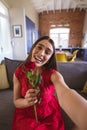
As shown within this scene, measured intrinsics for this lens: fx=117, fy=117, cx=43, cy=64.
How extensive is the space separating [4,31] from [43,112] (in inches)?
133

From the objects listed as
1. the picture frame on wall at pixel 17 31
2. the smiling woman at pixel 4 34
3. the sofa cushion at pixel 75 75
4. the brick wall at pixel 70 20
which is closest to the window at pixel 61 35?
the brick wall at pixel 70 20

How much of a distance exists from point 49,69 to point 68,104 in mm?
616

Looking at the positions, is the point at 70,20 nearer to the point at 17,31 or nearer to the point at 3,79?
the point at 17,31

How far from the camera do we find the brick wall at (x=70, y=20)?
337 inches

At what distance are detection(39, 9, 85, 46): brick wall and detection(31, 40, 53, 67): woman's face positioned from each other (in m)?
8.30

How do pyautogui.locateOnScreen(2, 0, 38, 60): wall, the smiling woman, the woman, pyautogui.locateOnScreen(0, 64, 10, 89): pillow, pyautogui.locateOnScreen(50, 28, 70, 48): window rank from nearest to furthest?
1. the woman
2. pyautogui.locateOnScreen(0, 64, 10, 89): pillow
3. the smiling woman
4. pyautogui.locateOnScreen(2, 0, 38, 60): wall
5. pyautogui.locateOnScreen(50, 28, 70, 48): window

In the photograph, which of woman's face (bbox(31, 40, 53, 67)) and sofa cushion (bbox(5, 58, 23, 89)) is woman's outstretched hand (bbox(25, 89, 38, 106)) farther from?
sofa cushion (bbox(5, 58, 23, 89))

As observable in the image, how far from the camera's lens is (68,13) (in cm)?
860

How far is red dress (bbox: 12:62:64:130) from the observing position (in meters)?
0.87

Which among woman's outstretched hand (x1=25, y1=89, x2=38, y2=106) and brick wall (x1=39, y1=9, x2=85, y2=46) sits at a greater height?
brick wall (x1=39, y1=9, x2=85, y2=46)

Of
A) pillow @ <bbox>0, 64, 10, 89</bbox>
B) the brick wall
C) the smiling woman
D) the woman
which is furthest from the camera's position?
the brick wall

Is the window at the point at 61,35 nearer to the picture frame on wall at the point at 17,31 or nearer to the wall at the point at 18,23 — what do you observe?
the wall at the point at 18,23

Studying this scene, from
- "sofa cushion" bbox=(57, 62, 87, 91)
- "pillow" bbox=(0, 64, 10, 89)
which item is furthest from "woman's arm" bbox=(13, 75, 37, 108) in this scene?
"sofa cushion" bbox=(57, 62, 87, 91)

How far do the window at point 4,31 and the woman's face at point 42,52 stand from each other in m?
2.68
